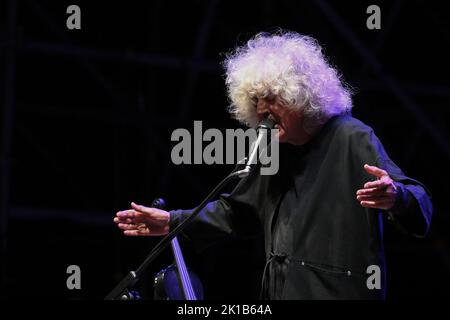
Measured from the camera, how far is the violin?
2076 millimetres

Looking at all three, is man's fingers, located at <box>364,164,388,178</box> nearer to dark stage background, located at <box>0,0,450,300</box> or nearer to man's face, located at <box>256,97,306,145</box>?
man's face, located at <box>256,97,306,145</box>

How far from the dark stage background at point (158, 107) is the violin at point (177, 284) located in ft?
8.26

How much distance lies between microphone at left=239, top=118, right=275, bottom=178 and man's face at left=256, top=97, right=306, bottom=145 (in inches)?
1.5

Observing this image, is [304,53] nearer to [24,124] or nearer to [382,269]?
[382,269]

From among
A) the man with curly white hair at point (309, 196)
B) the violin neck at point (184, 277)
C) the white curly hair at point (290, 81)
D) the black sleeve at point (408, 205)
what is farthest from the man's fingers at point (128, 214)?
the black sleeve at point (408, 205)

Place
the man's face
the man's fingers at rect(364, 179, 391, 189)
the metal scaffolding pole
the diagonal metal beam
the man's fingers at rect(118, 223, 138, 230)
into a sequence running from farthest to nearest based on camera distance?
the diagonal metal beam, the metal scaffolding pole, the man's fingers at rect(118, 223, 138, 230), the man's face, the man's fingers at rect(364, 179, 391, 189)

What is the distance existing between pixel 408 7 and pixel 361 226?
3.29 meters

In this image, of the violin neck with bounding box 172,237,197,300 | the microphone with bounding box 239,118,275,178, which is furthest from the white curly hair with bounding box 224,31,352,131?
the violin neck with bounding box 172,237,197,300

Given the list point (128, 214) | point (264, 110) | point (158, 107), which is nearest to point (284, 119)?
point (264, 110)

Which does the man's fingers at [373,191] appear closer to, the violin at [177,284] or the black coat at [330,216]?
the black coat at [330,216]

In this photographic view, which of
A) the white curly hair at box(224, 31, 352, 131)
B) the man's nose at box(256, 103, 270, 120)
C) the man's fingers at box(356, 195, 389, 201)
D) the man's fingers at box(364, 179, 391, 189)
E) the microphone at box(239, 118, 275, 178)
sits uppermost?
the white curly hair at box(224, 31, 352, 131)

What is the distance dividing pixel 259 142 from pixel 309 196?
0.29 m

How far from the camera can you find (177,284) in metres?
2.11
